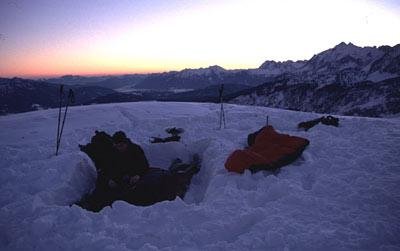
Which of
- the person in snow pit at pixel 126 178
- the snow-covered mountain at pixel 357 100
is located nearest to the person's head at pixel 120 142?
the person in snow pit at pixel 126 178

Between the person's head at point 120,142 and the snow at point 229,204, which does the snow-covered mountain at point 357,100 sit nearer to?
the snow at point 229,204

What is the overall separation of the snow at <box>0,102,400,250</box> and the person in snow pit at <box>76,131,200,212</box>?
404 millimetres

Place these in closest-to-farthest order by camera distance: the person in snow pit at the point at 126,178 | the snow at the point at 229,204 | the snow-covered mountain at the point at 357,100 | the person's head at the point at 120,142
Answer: the snow at the point at 229,204 < the person in snow pit at the point at 126,178 < the person's head at the point at 120,142 < the snow-covered mountain at the point at 357,100

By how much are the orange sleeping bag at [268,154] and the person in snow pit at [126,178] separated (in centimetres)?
159

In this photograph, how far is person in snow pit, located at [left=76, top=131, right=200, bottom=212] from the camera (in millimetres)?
7984

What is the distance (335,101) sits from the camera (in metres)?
182

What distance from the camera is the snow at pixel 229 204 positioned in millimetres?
5188

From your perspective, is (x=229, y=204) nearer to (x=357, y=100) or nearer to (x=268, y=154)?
(x=268, y=154)

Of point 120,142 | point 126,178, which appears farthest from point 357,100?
point 126,178

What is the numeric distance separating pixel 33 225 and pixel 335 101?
192 meters

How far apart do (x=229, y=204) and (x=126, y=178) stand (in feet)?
10.4

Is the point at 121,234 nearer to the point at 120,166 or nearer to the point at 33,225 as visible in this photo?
the point at 33,225

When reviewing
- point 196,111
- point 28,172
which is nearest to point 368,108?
point 196,111

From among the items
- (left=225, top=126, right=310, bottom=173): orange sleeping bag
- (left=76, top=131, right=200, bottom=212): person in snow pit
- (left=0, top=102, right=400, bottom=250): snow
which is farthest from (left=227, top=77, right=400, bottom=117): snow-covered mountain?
(left=76, top=131, right=200, bottom=212): person in snow pit
